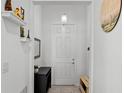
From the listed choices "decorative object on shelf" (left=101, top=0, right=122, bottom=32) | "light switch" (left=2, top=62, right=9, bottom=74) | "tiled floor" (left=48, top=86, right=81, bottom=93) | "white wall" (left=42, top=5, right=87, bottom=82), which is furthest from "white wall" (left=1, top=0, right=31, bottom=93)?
"white wall" (left=42, top=5, right=87, bottom=82)

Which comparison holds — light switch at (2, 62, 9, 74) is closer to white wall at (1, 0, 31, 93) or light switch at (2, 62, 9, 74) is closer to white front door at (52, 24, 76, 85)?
white wall at (1, 0, 31, 93)

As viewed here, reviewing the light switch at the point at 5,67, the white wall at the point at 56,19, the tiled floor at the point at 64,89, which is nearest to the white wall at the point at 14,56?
the light switch at the point at 5,67

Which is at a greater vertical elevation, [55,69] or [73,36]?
[73,36]

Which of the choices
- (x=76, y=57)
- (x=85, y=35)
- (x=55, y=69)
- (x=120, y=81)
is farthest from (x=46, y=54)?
(x=120, y=81)

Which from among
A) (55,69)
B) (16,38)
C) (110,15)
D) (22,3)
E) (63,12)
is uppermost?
(63,12)

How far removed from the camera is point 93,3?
10.3ft

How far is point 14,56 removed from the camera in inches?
95.7

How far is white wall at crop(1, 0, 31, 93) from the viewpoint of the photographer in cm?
205

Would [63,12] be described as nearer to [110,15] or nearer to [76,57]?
[76,57]

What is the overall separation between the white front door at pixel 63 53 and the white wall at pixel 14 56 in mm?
3320

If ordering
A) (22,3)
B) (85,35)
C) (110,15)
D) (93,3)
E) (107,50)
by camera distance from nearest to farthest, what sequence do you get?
1. (110,15)
2. (107,50)
3. (22,3)
4. (93,3)
5. (85,35)

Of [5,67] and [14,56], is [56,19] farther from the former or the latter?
[5,67]

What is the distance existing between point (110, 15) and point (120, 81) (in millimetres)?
729

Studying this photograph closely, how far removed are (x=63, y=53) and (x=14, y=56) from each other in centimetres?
421
